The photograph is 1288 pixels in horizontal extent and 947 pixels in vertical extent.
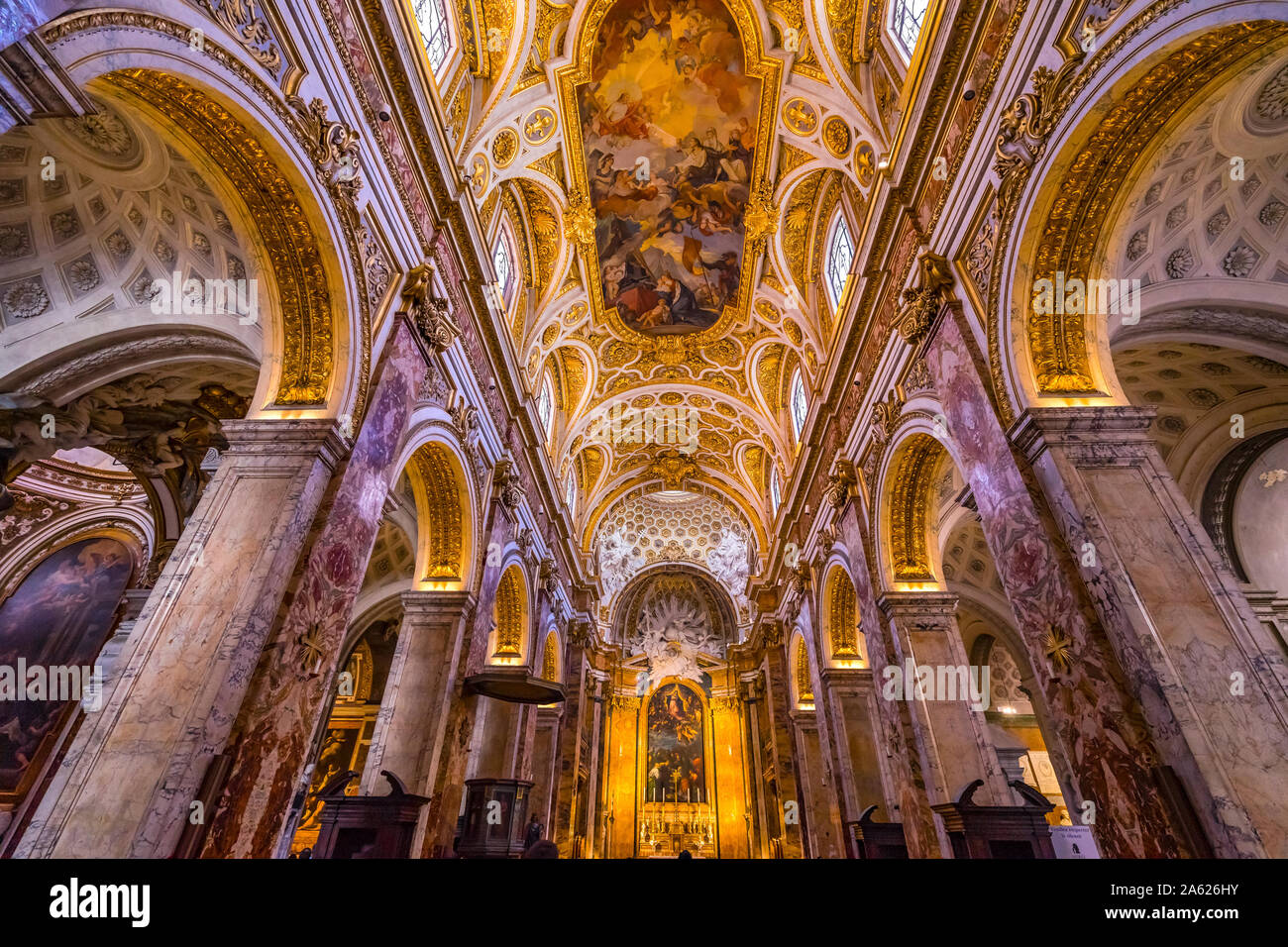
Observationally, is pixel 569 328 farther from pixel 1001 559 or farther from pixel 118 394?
pixel 1001 559

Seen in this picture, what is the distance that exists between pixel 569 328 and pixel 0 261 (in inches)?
437

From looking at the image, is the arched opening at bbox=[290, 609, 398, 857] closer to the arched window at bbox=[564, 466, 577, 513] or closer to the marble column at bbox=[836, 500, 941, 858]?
the arched window at bbox=[564, 466, 577, 513]

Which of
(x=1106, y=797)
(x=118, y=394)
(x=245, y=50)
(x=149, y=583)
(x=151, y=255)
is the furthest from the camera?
(x=149, y=583)

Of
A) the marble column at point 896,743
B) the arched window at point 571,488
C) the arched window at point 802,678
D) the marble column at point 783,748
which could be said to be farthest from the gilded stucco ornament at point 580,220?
the marble column at point 783,748

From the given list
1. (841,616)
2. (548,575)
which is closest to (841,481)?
(841,616)

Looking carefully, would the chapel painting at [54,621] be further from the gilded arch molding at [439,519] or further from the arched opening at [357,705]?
the gilded arch molding at [439,519]

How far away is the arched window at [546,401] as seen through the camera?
16656 millimetres

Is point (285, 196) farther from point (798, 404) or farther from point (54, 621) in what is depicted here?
point (54, 621)

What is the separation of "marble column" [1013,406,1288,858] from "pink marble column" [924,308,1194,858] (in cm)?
14

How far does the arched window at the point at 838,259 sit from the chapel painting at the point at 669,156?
2547 mm

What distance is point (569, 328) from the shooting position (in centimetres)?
1617

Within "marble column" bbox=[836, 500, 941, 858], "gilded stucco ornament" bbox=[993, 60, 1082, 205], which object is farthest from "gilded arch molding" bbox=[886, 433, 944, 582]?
"gilded stucco ornament" bbox=[993, 60, 1082, 205]

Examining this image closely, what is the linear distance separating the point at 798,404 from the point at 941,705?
10246mm
